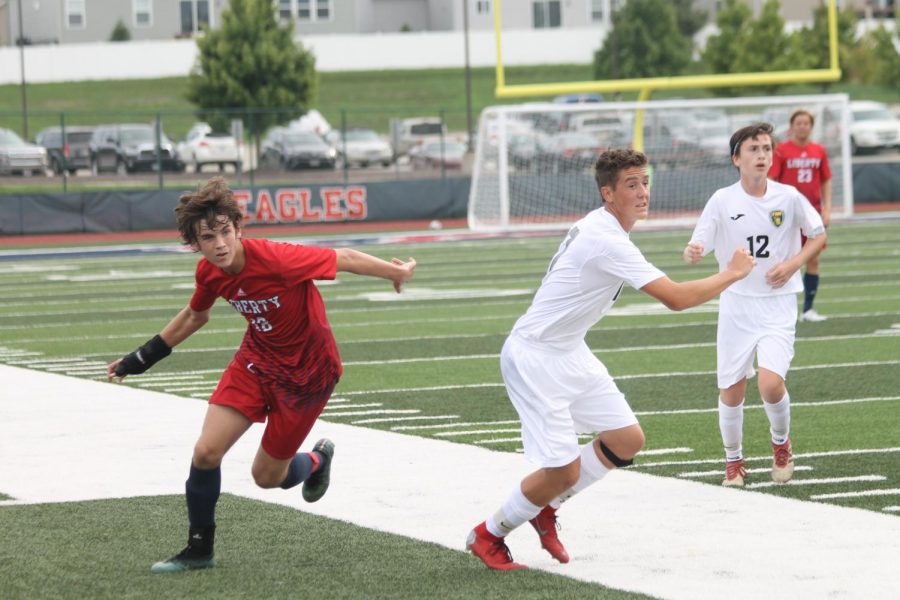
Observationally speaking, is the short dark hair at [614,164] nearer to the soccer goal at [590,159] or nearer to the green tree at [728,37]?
the soccer goal at [590,159]

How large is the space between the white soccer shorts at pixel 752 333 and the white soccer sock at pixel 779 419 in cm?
19

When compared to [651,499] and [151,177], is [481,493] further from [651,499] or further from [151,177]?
[151,177]

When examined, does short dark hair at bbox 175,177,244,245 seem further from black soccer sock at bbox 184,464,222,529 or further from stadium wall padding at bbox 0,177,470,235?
stadium wall padding at bbox 0,177,470,235

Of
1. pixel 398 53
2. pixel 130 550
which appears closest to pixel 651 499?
pixel 130 550

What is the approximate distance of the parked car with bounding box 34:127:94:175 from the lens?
3403cm

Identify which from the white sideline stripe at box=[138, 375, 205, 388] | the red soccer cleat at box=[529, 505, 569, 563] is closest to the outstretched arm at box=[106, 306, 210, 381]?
the red soccer cleat at box=[529, 505, 569, 563]

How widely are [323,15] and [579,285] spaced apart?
74.9 metres

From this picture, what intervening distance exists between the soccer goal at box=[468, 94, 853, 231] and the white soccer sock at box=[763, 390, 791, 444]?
2053cm

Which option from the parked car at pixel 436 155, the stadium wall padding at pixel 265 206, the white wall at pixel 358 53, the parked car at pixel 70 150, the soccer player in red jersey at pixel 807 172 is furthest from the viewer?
the white wall at pixel 358 53

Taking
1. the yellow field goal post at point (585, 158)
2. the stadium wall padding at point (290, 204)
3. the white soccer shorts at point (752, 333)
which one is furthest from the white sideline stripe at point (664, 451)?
the stadium wall padding at point (290, 204)

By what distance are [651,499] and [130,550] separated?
2463mm

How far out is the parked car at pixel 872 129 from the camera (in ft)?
134

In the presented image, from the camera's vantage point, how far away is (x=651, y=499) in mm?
7363

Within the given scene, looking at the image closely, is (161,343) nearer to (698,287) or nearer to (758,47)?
(698,287)
